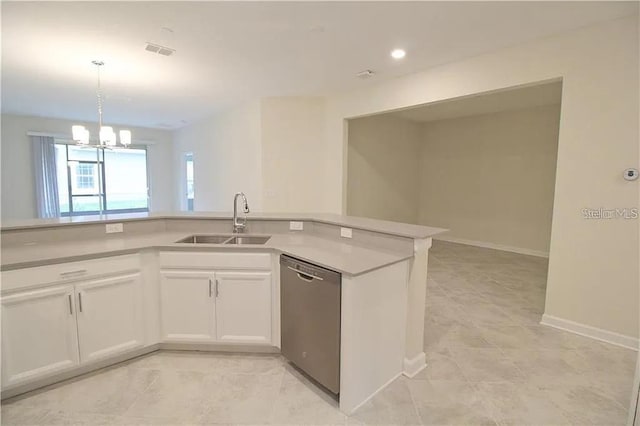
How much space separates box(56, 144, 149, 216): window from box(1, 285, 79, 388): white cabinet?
6.67 meters

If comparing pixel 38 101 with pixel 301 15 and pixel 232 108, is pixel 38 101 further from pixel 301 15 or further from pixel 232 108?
pixel 301 15

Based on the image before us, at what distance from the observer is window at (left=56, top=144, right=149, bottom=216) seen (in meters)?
7.24

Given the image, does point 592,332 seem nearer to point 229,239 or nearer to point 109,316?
point 229,239

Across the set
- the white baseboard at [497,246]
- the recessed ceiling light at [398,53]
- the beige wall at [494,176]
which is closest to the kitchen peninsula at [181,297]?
the recessed ceiling light at [398,53]

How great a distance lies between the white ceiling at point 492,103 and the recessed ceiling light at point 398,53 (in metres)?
0.81

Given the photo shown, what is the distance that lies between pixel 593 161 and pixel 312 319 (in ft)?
8.86

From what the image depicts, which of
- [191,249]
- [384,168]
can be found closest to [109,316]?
[191,249]

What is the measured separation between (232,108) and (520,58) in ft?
15.0

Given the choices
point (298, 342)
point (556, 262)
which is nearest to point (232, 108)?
point (298, 342)

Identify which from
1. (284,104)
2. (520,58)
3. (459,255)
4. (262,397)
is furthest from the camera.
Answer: (459,255)

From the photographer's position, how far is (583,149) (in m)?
2.73

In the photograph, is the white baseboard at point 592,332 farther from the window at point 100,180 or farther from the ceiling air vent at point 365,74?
the window at point 100,180

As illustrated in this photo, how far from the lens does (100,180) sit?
7617mm

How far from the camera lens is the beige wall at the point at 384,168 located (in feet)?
19.1
